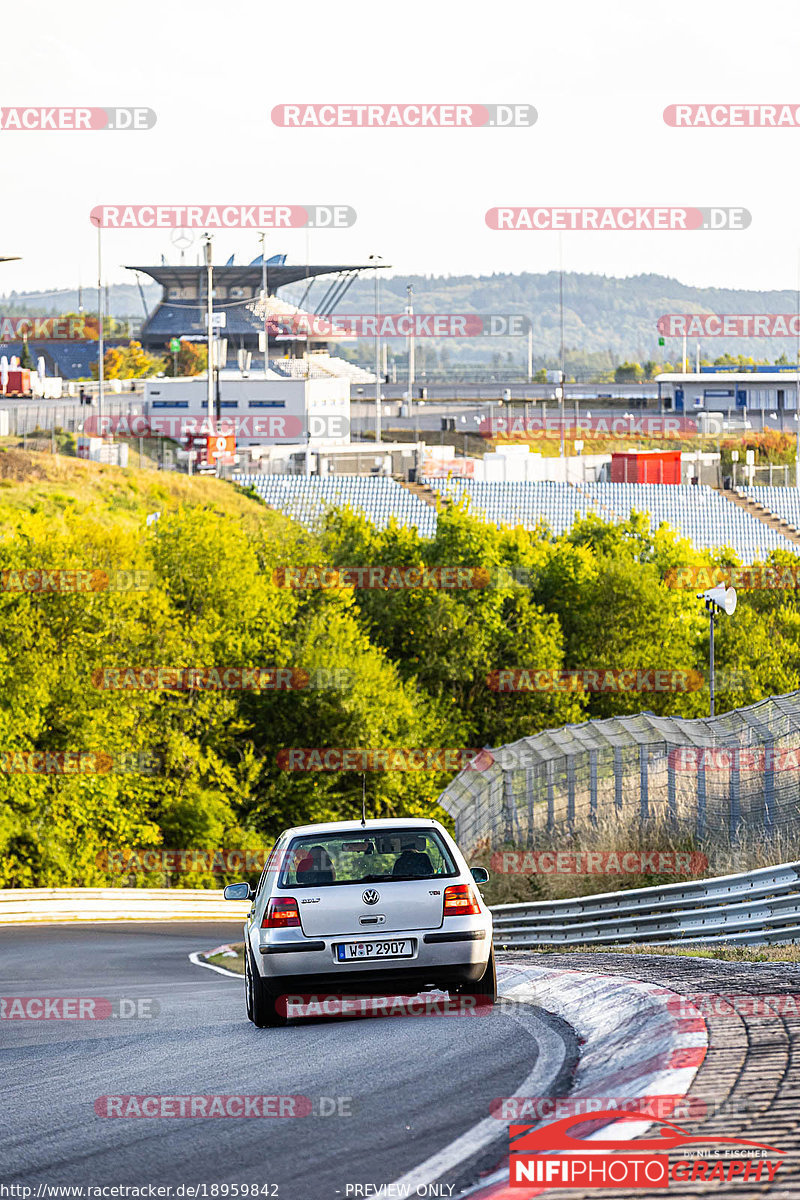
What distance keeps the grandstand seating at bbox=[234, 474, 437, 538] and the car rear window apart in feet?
195

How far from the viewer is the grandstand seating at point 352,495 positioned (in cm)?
7250

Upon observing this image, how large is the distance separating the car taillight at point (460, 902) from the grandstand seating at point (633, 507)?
197ft

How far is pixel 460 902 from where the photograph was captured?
1000 cm

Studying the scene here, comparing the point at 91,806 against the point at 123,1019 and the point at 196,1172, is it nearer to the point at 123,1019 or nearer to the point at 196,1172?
the point at 123,1019

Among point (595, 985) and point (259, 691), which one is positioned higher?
point (595, 985)

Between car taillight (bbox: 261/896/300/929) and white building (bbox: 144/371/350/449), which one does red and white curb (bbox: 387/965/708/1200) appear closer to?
car taillight (bbox: 261/896/300/929)

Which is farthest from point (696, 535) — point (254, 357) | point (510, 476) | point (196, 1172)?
point (254, 357)

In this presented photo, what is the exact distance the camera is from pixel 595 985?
10859 millimetres

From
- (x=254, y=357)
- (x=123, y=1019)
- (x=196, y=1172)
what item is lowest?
(x=123, y=1019)

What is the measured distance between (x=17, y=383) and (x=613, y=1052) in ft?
376

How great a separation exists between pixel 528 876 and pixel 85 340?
166 metres

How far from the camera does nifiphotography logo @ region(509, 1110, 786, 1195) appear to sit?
18.0 ft

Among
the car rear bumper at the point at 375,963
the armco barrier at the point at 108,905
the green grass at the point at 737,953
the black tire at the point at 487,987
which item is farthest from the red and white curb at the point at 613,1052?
the armco barrier at the point at 108,905

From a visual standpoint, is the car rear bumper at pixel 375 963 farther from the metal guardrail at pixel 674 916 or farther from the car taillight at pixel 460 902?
the metal guardrail at pixel 674 916
